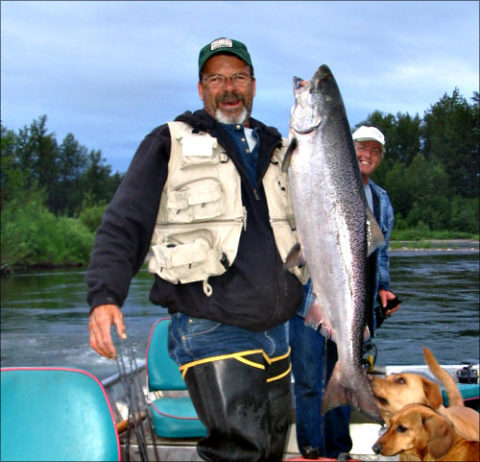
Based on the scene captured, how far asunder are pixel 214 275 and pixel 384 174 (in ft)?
37.6

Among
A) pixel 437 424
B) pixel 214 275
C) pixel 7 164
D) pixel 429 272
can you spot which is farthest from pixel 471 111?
pixel 7 164

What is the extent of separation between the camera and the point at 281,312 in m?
2.63

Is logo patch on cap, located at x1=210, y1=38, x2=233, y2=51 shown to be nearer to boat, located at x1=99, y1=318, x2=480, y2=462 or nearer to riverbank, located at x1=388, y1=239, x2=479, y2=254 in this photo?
boat, located at x1=99, y1=318, x2=480, y2=462

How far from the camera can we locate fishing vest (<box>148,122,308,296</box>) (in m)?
2.58

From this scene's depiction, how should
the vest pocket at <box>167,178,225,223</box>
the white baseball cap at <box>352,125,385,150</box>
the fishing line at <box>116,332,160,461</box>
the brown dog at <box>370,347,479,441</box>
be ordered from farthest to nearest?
the white baseball cap at <box>352,125,385,150</box>, the brown dog at <box>370,347,479,441</box>, the fishing line at <box>116,332,160,461</box>, the vest pocket at <box>167,178,225,223</box>

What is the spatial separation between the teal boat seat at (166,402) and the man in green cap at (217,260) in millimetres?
2028

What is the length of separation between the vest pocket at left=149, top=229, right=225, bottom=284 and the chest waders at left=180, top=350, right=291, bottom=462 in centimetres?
35

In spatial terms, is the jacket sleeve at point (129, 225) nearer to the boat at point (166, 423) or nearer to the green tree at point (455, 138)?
the boat at point (166, 423)

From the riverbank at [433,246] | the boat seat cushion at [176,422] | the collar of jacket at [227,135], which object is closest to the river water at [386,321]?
the riverbank at [433,246]

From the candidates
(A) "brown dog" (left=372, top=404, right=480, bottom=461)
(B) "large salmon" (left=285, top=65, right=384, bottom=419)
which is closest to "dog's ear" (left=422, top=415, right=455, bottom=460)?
(A) "brown dog" (left=372, top=404, right=480, bottom=461)

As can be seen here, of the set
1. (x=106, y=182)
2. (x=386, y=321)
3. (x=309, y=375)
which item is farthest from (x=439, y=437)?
(x=106, y=182)

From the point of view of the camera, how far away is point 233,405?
241 centimetres

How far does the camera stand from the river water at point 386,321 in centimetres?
1465

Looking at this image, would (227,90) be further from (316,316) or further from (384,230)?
(384,230)
